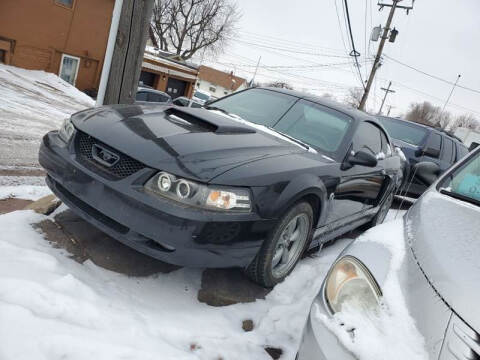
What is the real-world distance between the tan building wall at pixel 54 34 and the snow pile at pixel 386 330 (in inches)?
678

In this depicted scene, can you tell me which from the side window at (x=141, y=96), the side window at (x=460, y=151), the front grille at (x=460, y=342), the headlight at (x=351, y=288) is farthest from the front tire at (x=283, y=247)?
the side window at (x=141, y=96)

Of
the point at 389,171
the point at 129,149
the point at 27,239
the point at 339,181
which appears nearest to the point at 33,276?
the point at 27,239

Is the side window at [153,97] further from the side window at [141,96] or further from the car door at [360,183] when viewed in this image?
the car door at [360,183]

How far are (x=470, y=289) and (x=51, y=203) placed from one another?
→ 119 inches

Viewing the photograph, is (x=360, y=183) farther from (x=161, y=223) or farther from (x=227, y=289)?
(x=161, y=223)

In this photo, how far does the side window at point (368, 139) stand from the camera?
3705 mm

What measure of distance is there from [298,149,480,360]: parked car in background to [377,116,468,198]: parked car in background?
18.4 ft

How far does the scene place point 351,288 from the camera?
1.62 m

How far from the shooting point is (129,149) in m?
2.40

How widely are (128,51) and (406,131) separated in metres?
6.46

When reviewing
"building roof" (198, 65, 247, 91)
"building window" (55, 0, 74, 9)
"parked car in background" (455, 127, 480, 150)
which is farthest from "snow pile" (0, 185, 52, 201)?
"building roof" (198, 65, 247, 91)

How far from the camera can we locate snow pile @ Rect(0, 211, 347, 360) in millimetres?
1804

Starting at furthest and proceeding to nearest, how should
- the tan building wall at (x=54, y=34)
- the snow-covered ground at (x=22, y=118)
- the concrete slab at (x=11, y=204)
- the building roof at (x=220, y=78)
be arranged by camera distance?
the building roof at (x=220, y=78) → the tan building wall at (x=54, y=34) → the snow-covered ground at (x=22, y=118) → the concrete slab at (x=11, y=204)

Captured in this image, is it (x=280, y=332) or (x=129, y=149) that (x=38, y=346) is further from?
(x=280, y=332)
